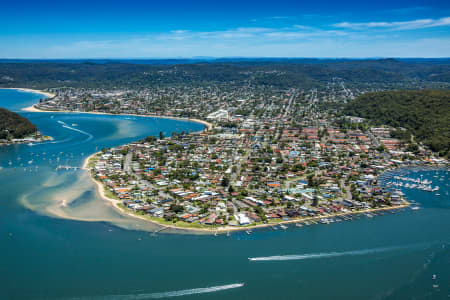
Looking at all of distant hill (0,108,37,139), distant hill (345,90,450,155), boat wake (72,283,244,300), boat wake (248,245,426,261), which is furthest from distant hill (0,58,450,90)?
boat wake (72,283,244,300)

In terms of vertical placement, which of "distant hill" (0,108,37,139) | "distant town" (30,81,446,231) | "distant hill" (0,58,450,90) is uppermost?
"distant hill" (0,58,450,90)

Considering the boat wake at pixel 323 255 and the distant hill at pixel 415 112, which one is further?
the distant hill at pixel 415 112

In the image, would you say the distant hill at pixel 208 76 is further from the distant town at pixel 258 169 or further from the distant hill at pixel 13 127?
the distant hill at pixel 13 127

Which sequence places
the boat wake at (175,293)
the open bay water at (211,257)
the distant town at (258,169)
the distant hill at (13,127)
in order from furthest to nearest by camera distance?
the distant hill at (13,127) → the distant town at (258,169) → the open bay water at (211,257) → the boat wake at (175,293)

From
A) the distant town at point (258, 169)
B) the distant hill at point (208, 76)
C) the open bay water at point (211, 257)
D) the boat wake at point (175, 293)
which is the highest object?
the distant hill at point (208, 76)

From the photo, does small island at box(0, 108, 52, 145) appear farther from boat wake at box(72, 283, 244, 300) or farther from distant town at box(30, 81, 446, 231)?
boat wake at box(72, 283, 244, 300)

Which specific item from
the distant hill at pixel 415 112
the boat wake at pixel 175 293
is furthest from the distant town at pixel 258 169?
the boat wake at pixel 175 293
